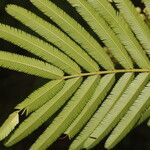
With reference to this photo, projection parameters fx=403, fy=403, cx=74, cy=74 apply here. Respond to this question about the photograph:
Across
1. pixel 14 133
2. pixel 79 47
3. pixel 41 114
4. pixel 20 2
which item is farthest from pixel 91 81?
pixel 20 2

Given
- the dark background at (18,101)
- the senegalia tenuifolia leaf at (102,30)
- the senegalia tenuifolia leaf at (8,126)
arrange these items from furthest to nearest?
1. the dark background at (18,101)
2. the senegalia tenuifolia leaf at (102,30)
3. the senegalia tenuifolia leaf at (8,126)

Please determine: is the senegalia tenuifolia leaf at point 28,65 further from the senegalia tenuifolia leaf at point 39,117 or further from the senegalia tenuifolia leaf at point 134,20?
the senegalia tenuifolia leaf at point 134,20

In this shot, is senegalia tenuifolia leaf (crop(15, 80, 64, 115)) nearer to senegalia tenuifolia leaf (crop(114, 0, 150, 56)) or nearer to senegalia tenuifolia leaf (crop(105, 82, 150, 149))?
senegalia tenuifolia leaf (crop(105, 82, 150, 149))

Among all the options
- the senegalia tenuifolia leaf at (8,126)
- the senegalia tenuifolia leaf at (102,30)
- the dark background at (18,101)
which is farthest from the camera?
the dark background at (18,101)

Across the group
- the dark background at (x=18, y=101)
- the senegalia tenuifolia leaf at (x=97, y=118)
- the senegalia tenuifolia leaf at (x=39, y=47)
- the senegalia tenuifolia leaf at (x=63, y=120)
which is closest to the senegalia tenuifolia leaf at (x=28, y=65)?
the senegalia tenuifolia leaf at (x=39, y=47)

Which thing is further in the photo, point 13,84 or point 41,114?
point 13,84

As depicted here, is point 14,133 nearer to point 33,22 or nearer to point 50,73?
point 50,73
